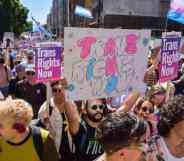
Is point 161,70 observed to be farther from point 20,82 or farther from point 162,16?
point 162,16

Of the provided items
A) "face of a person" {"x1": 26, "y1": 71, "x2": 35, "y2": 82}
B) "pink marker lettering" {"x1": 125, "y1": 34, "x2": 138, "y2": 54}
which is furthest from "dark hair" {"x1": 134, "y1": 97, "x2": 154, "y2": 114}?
"face of a person" {"x1": 26, "y1": 71, "x2": 35, "y2": 82}

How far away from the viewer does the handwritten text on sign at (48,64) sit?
15.7ft

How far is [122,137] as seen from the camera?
256cm

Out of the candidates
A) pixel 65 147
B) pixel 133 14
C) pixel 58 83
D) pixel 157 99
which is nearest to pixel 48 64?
pixel 58 83

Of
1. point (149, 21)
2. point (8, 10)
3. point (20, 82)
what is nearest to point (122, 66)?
point (20, 82)

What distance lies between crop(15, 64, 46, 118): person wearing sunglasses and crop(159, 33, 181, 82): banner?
217cm

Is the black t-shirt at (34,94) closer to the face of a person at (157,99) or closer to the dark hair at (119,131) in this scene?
the face of a person at (157,99)

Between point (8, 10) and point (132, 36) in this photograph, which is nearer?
point (132, 36)

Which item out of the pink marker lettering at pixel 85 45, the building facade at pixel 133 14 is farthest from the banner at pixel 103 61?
the building facade at pixel 133 14

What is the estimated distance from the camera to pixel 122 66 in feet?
15.8

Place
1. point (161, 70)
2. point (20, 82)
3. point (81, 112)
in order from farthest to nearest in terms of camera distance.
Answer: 1. point (20, 82)
2. point (161, 70)
3. point (81, 112)

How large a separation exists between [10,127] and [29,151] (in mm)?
230

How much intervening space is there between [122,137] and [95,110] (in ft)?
5.84

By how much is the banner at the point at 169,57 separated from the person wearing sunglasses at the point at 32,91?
85.5 inches
